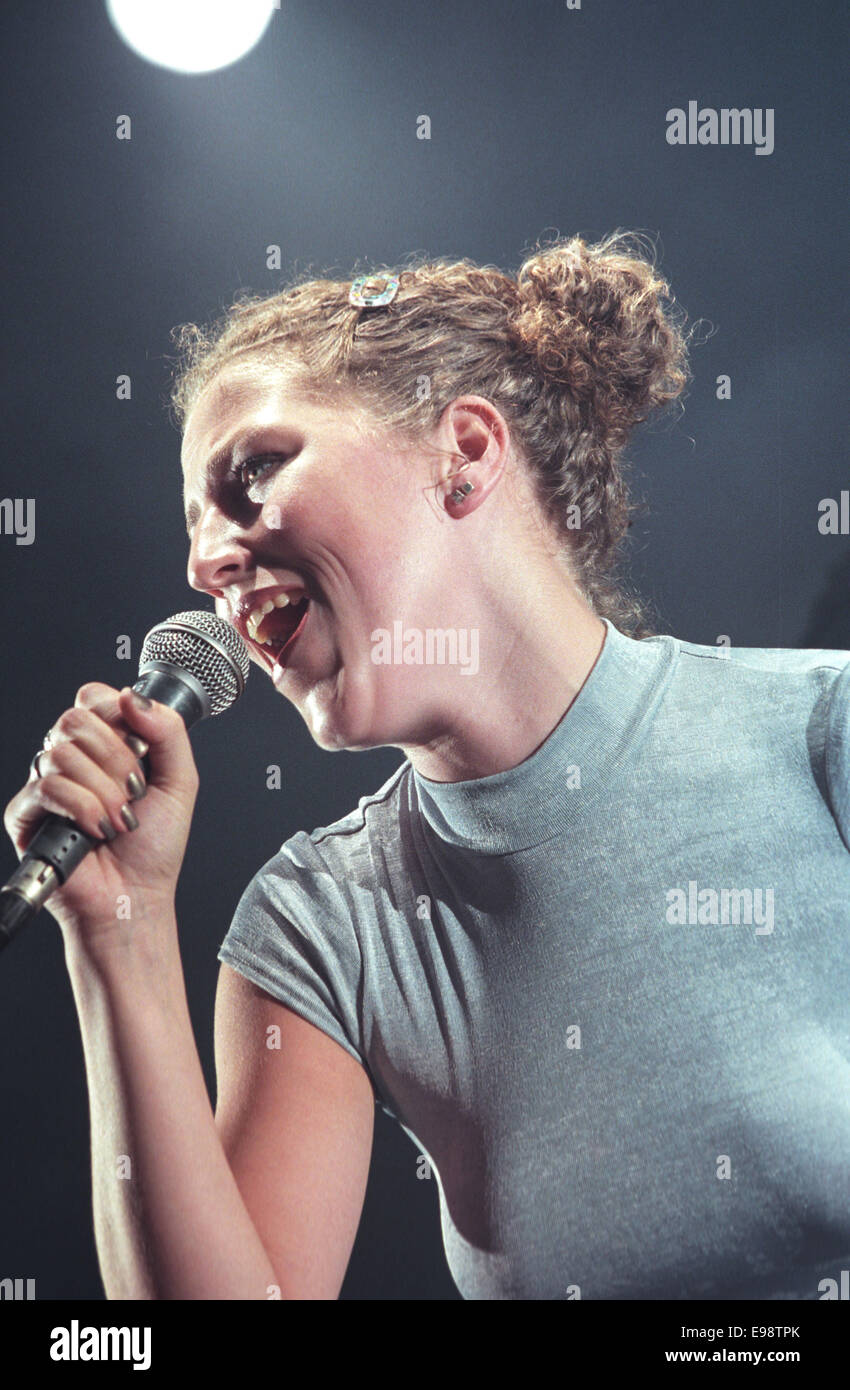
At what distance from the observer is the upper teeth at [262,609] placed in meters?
1.35

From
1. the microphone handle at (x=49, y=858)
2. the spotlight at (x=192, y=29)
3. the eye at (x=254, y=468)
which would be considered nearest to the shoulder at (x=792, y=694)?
the eye at (x=254, y=468)

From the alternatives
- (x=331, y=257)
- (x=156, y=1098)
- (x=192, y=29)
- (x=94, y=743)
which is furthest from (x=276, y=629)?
(x=192, y=29)

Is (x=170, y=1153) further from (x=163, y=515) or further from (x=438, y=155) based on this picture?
(x=438, y=155)

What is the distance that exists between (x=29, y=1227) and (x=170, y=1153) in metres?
0.66

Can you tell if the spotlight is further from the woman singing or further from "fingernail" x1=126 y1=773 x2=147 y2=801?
"fingernail" x1=126 y1=773 x2=147 y2=801

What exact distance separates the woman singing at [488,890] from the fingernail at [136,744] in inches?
5.6

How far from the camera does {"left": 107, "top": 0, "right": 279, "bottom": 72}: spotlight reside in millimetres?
1760

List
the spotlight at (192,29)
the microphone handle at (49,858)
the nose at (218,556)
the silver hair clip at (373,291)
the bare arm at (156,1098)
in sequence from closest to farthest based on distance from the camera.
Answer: the microphone handle at (49,858)
the bare arm at (156,1098)
the nose at (218,556)
the silver hair clip at (373,291)
the spotlight at (192,29)

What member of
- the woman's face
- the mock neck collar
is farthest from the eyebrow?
the mock neck collar

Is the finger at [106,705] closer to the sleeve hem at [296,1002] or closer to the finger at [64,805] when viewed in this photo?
the finger at [64,805]

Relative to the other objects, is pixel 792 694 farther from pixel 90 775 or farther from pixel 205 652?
pixel 90 775

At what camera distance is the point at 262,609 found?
1.36 m

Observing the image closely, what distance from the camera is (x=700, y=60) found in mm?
1725
